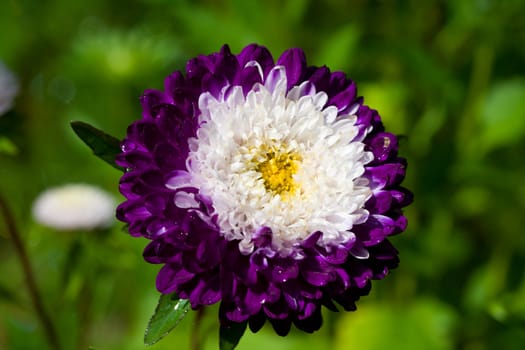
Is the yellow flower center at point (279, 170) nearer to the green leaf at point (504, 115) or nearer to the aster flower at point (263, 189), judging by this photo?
the aster flower at point (263, 189)

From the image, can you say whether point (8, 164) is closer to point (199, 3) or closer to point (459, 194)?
point (199, 3)

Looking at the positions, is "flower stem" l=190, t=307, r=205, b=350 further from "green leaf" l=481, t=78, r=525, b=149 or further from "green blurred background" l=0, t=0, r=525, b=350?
"green leaf" l=481, t=78, r=525, b=149

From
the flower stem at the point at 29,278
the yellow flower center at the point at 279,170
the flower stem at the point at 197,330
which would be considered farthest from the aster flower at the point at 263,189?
the flower stem at the point at 29,278

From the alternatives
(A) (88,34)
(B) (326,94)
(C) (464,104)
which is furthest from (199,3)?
(B) (326,94)

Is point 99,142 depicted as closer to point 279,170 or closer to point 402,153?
point 279,170

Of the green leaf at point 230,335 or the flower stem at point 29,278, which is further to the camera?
the flower stem at point 29,278

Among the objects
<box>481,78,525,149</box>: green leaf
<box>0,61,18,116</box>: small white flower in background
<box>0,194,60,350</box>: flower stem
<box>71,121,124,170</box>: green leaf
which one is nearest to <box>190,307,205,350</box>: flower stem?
<box>71,121,124,170</box>: green leaf
